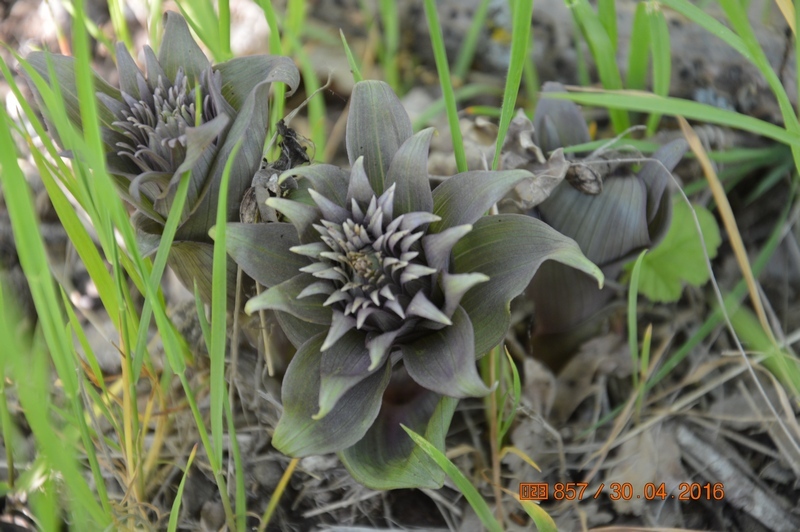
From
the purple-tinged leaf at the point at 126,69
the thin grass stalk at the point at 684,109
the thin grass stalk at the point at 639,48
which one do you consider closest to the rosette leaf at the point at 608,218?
the thin grass stalk at the point at 684,109

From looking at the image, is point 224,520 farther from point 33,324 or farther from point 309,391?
point 33,324

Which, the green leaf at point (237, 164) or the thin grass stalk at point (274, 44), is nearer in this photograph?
the green leaf at point (237, 164)

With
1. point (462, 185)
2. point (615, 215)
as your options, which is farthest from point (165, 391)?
point (615, 215)

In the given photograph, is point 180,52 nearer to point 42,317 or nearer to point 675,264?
point 42,317

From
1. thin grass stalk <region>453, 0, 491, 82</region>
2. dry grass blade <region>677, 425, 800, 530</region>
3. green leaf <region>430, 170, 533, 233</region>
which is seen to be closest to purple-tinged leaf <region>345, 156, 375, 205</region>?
green leaf <region>430, 170, 533, 233</region>

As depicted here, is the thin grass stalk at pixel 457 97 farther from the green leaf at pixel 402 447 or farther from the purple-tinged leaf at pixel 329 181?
the green leaf at pixel 402 447

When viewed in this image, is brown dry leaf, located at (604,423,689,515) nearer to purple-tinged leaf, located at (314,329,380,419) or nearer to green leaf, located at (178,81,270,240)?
purple-tinged leaf, located at (314,329,380,419)
